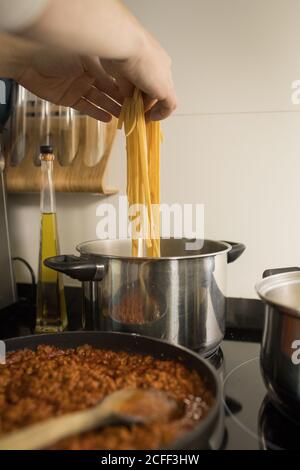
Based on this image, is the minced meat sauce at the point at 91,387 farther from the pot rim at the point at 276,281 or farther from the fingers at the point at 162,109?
the fingers at the point at 162,109

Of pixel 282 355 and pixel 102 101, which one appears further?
pixel 102 101

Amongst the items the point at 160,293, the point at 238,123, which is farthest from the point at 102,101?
the point at 160,293

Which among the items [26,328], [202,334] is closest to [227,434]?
[202,334]

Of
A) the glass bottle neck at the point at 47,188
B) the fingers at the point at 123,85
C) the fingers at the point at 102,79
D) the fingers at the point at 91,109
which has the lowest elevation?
the glass bottle neck at the point at 47,188

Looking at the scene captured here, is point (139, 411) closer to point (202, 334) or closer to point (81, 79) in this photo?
point (202, 334)

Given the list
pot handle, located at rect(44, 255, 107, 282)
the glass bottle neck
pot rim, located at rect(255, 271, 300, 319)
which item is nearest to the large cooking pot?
pot handle, located at rect(44, 255, 107, 282)

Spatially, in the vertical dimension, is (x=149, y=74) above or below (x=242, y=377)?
above

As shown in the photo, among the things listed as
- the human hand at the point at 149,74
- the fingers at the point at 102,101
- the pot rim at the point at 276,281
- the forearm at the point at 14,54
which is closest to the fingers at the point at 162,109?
the human hand at the point at 149,74

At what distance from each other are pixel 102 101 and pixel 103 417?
649mm

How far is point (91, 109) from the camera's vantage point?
3.01 ft

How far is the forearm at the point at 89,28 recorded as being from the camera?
1.48 ft

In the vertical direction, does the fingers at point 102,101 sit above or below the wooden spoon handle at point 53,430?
above

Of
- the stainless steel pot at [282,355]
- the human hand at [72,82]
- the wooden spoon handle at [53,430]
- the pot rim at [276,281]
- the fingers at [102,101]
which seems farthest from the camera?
the fingers at [102,101]

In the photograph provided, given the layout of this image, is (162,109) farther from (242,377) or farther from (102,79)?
(242,377)
